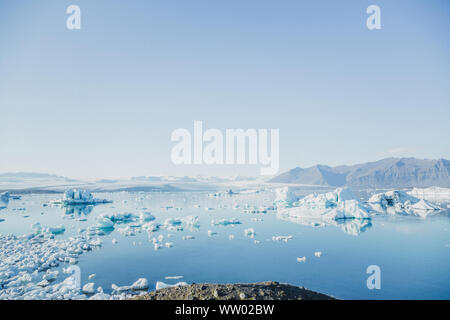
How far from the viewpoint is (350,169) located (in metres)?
155

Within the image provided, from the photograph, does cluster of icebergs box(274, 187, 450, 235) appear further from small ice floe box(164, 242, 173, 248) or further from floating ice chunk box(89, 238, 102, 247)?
floating ice chunk box(89, 238, 102, 247)

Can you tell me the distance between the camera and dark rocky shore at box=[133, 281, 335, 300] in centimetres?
475

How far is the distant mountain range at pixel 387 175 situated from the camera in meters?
110

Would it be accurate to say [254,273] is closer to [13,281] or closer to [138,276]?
[138,276]

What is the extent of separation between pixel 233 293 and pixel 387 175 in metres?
135

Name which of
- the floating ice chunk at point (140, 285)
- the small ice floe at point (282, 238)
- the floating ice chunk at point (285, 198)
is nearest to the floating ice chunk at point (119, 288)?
the floating ice chunk at point (140, 285)

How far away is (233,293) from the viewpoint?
16.0 ft

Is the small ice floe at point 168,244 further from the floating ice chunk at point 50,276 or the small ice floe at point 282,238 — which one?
the small ice floe at point 282,238

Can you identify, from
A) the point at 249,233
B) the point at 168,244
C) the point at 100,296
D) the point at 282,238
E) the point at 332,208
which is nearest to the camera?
the point at 100,296

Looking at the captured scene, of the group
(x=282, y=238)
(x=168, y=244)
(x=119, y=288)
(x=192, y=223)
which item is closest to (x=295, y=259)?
(x=282, y=238)

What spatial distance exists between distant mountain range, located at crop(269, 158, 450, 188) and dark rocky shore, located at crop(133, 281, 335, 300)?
383ft

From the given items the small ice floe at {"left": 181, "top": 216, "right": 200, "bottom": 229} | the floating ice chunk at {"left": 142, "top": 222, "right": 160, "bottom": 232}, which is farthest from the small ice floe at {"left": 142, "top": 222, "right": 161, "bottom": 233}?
the small ice floe at {"left": 181, "top": 216, "right": 200, "bottom": 229}

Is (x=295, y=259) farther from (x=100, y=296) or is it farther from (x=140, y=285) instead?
(x=100, y=296)
